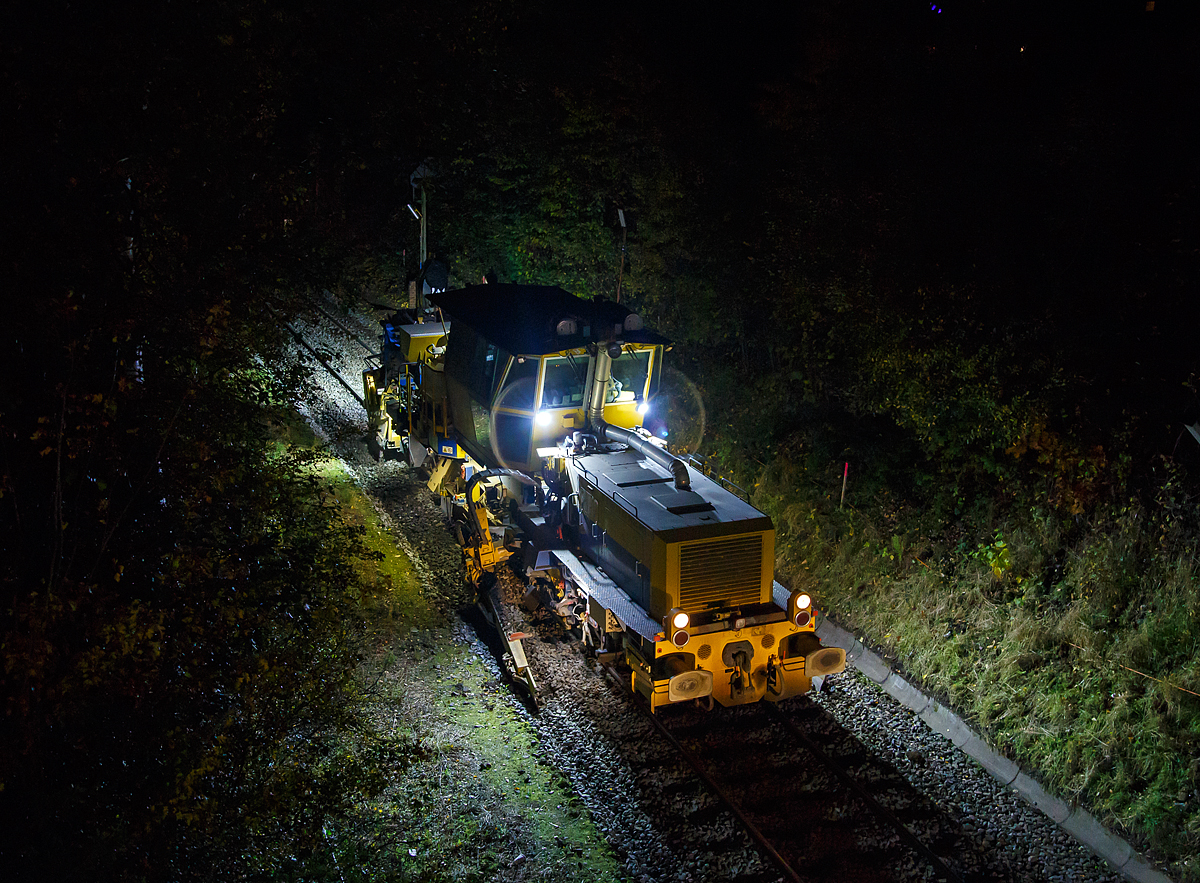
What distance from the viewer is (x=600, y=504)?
869cm

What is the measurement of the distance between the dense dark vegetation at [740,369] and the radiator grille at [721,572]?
2.23 m

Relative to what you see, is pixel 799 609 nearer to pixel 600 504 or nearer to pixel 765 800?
pixel 765 800

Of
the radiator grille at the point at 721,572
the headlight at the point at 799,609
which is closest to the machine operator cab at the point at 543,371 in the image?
the radiator grille at the point at 721,572

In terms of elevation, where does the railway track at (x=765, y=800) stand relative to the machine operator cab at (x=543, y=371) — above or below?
below

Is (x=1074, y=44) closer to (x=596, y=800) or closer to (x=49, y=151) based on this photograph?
(x=596, y=800)

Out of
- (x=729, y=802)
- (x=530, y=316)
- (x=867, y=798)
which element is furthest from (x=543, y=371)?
(x=867, y=798)

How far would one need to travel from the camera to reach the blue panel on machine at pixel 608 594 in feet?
25.4

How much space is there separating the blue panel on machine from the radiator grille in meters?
0.39

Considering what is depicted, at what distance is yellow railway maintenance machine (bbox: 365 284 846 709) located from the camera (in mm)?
7758

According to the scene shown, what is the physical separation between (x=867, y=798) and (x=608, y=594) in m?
2.81

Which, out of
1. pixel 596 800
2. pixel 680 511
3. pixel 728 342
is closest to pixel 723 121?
pixel 728 342

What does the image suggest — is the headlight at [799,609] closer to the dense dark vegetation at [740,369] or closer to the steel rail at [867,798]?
the steel rail at [867,798]

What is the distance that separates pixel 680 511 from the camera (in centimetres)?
809

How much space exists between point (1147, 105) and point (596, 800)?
8591 millimetres
